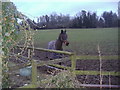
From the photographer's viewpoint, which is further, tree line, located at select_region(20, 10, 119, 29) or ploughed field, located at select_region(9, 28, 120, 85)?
tree line, located at select_region(20, 10, 119, 29)

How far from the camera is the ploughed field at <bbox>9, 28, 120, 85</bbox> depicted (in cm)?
432

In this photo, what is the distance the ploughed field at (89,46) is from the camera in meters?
4.32

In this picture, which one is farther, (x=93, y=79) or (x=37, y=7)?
(x=93, y=79)

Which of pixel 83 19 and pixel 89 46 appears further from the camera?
pixel 89 46

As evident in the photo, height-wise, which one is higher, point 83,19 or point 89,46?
point 83,19

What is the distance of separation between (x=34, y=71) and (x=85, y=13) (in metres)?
7.64

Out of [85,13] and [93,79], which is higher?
[85,13]

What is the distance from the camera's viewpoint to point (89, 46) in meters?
12.2

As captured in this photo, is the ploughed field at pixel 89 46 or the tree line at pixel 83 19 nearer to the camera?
the ploughed field at pixel 89 46

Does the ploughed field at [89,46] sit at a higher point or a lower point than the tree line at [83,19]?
lower

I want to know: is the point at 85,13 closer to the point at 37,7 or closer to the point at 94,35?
the point at 37,7

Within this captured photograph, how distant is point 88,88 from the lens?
11.0 feet

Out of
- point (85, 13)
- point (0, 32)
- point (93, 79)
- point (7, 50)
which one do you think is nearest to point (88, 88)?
point (93, 79)

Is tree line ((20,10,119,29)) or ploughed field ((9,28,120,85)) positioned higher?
tree line ((20,10,119,29))
